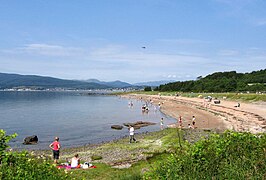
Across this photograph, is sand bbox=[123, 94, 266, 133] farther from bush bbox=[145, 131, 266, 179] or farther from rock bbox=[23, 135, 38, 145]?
bush bbox=[145, 131, 266, 179]

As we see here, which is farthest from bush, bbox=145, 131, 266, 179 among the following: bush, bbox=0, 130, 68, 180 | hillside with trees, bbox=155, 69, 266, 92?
hillside with trees, bbox=155, 69, 266, 92

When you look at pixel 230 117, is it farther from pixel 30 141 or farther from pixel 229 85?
pixel 229 85

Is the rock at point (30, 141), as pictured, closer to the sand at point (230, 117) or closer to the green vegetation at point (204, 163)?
the sand at point (230, 117)

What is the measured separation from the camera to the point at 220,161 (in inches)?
309

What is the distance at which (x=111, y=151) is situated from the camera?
2798cm

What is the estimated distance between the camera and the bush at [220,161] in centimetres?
738

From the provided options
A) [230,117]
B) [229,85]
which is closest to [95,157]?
[230,117]

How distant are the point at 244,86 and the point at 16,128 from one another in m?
99.1

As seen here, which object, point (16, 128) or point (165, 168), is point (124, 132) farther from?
point (165, 168)

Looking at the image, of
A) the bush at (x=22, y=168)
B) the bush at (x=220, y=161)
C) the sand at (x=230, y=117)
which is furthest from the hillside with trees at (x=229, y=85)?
the bush at (x=22, y=168)

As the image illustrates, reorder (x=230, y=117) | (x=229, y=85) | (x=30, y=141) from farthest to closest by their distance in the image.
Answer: (x=229, y=85) → (x=230, y=117) → (x=30, y=141)

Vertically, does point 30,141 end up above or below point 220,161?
below

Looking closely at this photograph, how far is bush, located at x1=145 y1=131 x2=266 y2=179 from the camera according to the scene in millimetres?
7379

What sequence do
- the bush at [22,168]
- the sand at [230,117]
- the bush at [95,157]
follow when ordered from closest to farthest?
the bush at [22,168] → the bush at [95,157] → the sand at [230,117]
